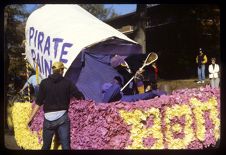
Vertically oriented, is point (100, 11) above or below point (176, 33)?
above

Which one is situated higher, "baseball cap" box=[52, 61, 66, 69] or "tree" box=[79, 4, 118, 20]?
"tree" box=[79, 4, 118, 20]

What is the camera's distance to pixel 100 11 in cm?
762

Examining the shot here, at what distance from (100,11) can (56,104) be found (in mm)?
1029

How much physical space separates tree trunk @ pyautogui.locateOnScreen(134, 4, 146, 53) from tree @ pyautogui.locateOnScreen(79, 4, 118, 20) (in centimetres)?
24

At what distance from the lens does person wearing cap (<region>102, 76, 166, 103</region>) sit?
761cm

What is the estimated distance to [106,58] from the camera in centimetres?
770

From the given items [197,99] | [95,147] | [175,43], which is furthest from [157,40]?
[95,147]

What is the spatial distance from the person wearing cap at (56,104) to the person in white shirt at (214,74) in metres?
1.32

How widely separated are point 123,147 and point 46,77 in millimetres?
1038

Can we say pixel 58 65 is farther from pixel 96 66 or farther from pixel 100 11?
pixel 100 11

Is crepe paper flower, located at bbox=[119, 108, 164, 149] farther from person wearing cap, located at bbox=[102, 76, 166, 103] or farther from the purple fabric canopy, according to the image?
the purple fabric canopy

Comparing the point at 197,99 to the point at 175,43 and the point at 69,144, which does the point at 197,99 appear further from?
the point at 69,144

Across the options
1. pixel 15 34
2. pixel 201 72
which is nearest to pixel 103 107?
pixel 201 72

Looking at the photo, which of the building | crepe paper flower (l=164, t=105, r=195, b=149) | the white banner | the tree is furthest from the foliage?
crepe paper flower (l=164, t=105, r=195, b=149)
